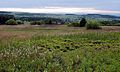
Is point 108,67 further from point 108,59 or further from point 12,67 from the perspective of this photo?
point 12,67

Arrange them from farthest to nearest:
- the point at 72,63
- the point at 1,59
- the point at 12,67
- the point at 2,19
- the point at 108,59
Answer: the point at 2,19
the point at 108,59
the point at 72,63
the point at 1,59
the point at 12,67

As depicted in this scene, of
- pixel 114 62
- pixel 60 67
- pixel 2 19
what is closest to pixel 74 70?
pixel 60 67

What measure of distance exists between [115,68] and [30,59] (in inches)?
124

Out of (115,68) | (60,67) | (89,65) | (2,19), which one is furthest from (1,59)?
(2,19)

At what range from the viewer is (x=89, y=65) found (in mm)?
11633

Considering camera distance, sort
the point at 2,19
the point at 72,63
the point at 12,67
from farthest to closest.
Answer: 1. the point at 2,19
2. the point at 72,63
3. the point at 12,67

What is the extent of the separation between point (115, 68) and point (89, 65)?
3.18 feet

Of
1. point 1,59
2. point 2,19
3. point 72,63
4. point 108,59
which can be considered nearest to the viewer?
point 1,59

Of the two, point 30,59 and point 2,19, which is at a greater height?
point 30,59

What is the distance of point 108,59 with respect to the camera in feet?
44.2

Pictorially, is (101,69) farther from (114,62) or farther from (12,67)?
(12,67)

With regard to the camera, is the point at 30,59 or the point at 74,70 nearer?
the point at 74,70

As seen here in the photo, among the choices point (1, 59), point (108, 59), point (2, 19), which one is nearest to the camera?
point (1, 59)

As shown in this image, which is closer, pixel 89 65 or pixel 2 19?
pixel 89 65
